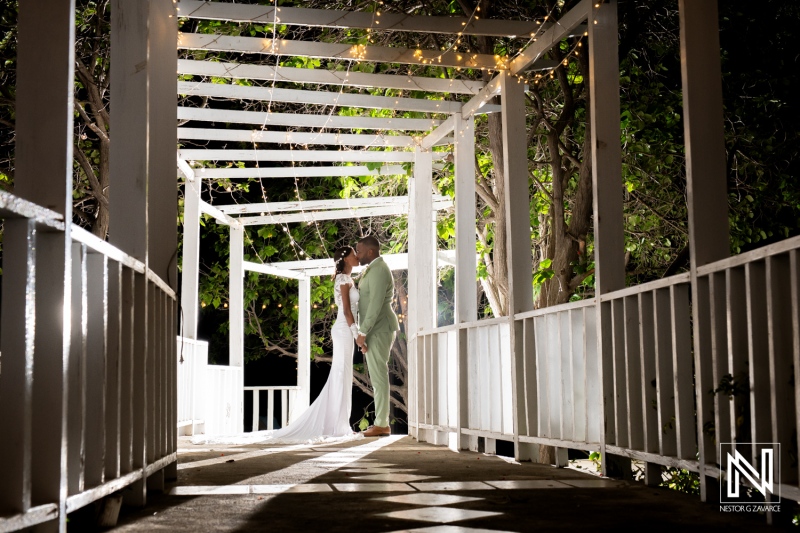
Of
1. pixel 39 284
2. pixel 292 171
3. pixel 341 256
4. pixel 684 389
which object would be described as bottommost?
pixel 684 389

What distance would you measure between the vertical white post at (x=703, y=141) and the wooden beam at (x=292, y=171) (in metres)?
6.48

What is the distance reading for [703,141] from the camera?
168 inches

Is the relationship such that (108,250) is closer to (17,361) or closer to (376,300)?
(17,361)

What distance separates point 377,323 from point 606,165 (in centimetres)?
516

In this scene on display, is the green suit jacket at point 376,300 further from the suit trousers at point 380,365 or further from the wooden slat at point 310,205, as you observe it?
the wooden slat at point 310,205

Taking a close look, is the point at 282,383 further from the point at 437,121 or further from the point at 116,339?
the point at 116,339

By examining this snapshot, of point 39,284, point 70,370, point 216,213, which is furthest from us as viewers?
point 216,213

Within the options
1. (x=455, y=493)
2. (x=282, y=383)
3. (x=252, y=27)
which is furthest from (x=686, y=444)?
(x=282, y=383)

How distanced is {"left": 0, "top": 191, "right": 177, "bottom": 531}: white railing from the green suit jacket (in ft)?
19.0

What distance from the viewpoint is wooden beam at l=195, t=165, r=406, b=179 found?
10.5m

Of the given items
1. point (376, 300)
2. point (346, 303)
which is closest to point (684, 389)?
point (376, 300)

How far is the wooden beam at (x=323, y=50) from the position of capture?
7.14 m

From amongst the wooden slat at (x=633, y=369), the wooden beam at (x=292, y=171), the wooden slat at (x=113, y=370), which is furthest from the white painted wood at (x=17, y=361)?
the wooden beam at (x=292, y=171)

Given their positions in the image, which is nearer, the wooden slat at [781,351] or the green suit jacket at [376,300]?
the wooden slat at [781,351]
